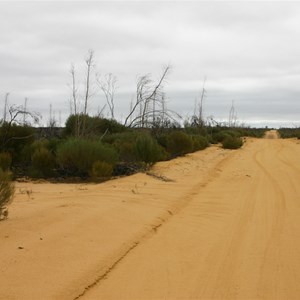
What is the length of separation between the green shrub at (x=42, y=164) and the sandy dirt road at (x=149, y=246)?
565cm

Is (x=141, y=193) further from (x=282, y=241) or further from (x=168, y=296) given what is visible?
(x=168, y=296)

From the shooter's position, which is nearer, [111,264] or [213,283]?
[213,283]

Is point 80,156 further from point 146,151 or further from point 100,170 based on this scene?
point 146,151

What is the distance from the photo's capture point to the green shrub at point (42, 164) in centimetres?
1941

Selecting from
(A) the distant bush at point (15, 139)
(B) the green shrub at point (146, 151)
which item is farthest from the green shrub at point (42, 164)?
(B) the green shrub at point (146, 151)

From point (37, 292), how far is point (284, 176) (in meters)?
14.8

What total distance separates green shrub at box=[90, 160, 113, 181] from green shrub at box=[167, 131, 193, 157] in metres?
12.3

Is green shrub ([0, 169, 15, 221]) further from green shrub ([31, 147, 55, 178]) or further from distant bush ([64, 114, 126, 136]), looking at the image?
distant bush ([64, 114, 126, 136])

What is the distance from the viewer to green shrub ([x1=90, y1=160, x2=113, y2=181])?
1809cm

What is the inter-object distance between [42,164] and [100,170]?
8.89ft

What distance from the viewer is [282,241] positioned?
27.7ft

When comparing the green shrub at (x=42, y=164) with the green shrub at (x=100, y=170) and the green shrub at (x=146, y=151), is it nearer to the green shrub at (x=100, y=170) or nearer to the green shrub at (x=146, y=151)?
the green shrub at (x=100, y=170)

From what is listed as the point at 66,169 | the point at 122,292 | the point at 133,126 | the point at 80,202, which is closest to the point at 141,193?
the point at 80,202

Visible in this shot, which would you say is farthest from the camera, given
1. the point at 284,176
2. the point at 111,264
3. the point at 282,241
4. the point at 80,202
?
the point at 284,176
